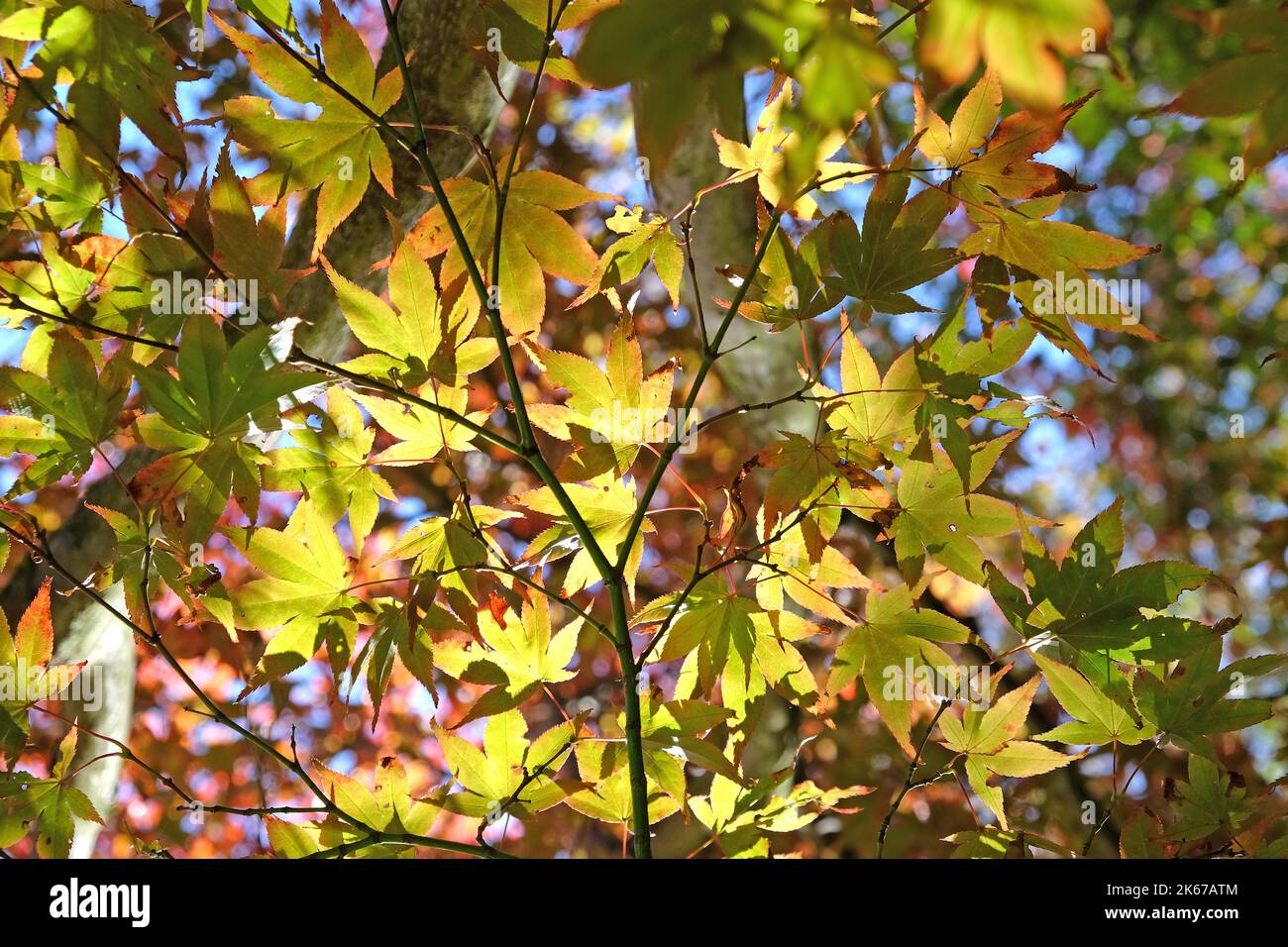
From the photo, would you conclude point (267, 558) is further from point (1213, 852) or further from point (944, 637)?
point (1213, 852)

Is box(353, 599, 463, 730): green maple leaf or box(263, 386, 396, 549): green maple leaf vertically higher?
box(263, 386, 396, 549): green maple leaf

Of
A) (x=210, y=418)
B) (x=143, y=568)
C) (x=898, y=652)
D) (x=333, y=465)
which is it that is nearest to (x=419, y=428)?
(x=333, y=465)

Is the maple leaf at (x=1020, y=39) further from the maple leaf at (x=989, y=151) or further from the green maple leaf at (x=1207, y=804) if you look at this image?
the green maple leaf at (x=1207, y=804)

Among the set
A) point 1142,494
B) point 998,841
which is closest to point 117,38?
point 998,841

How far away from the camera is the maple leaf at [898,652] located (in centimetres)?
91

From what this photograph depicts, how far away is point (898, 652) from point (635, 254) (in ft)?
1.70

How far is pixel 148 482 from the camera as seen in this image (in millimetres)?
845

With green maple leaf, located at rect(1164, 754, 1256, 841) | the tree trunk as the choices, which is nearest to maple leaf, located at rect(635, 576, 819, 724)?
green maple leaf, located at rect(1164, 754, 1256, 841)

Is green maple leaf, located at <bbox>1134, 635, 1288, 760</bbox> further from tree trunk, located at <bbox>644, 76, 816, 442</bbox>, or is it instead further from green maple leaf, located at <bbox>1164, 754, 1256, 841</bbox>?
tree trunk, located at <bbox>644, 76, 816, 442</bbox>

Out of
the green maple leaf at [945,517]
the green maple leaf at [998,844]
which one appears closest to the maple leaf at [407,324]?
the green maple leaf at [945,517]

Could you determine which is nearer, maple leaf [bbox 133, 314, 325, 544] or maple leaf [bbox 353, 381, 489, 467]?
maple leaf [bbox 133, 314, 325, 544]

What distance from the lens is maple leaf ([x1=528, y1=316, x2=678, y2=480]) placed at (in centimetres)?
89

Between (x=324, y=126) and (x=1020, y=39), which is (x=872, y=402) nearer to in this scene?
(x=1020, y=39)

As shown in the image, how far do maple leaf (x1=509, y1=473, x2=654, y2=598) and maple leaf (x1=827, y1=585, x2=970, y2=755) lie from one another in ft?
0.85
